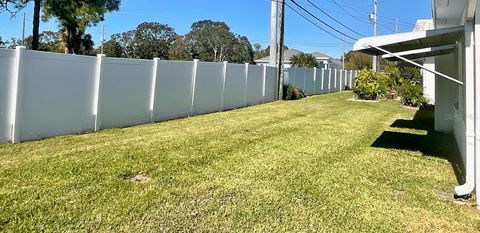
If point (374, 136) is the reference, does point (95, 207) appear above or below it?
above

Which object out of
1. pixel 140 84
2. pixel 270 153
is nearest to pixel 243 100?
pixel 140 84

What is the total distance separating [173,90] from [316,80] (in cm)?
1585

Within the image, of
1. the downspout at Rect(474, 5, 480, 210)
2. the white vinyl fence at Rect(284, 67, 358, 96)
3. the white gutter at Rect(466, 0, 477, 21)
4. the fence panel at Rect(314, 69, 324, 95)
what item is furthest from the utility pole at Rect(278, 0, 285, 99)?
the downspout at Rect(474, 5, 480, 210)

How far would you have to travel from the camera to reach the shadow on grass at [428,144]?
6.75 metres

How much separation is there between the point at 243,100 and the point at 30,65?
986 cm

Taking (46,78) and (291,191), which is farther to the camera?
(46,78)

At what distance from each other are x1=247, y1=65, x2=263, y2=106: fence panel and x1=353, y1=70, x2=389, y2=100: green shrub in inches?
250

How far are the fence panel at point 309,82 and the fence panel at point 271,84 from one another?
188 inches

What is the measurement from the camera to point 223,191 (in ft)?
15.1

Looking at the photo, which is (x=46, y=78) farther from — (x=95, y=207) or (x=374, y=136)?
(x=374, y=136)

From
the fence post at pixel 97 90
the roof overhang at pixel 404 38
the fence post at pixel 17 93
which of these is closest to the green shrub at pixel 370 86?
the roof overhang at pixel 404 38

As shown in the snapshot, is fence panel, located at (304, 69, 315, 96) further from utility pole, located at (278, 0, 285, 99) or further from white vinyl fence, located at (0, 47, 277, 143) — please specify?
white vinyl fence, located at (0, 47, 277, 143)

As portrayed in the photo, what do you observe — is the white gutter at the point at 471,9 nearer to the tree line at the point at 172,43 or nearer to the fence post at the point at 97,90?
the fence post at the point at 97,90

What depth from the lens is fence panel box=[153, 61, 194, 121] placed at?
34.1 feet
